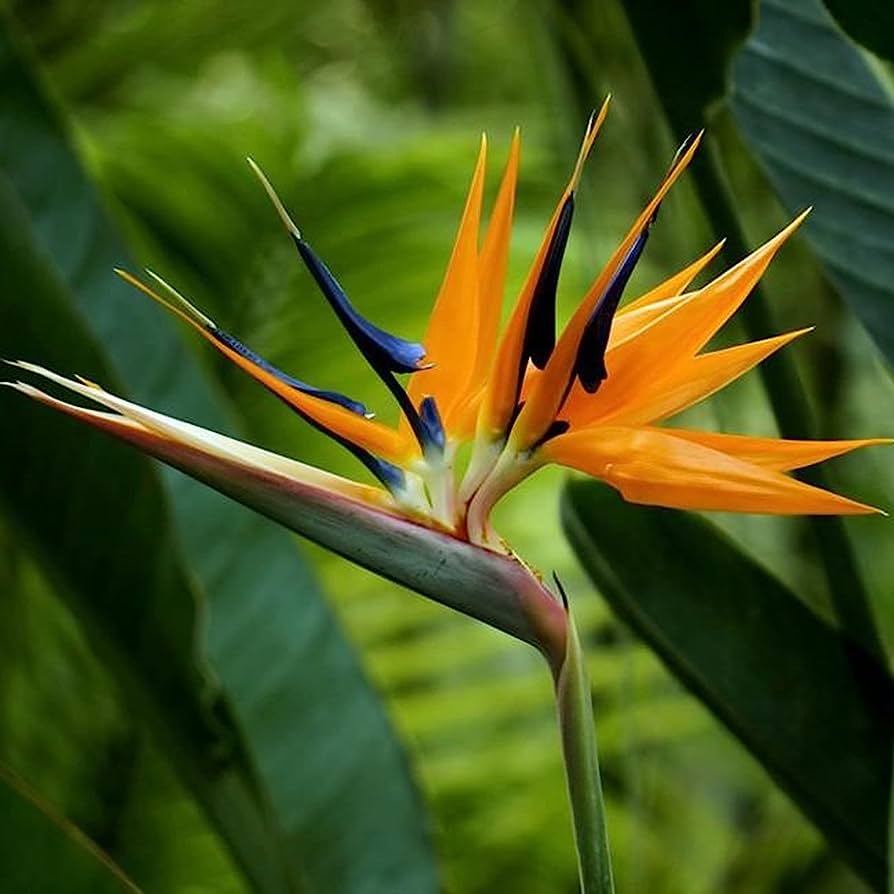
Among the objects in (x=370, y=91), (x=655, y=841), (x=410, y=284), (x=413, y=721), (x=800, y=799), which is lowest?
(x=655, y=841)

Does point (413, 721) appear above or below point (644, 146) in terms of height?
below

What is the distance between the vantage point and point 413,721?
115 centimetres

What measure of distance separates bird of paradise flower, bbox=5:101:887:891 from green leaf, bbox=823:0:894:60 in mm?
141

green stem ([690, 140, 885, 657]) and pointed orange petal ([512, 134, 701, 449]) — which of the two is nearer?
pointed orange petal ([512, 134, 701, 449])

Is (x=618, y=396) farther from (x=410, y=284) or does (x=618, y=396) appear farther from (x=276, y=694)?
(x=410, y=284)

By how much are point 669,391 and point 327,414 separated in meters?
0.07

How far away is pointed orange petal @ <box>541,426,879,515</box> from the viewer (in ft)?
0.84

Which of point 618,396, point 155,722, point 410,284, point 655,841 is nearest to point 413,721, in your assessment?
point 655,841

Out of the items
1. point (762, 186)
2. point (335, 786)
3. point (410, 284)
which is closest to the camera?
point (335, 786)

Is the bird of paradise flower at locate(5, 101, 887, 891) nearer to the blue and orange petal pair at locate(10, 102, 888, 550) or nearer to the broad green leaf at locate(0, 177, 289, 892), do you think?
the blue and orange petal pair at locate(10, 102, 888, 550)

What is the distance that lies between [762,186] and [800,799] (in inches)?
26.0

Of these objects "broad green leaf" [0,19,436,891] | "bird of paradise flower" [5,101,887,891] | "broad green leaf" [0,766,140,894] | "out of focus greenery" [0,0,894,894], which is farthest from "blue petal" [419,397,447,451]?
"out of focus greenery" [0,0,894,894]

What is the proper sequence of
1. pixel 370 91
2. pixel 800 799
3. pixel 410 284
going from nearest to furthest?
pixel 800 799 → pixel 410 284 → pixel 370 91

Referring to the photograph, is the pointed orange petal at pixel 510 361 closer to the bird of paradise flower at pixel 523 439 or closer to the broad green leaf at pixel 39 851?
the bird of paradise flower at pixel 523 439
